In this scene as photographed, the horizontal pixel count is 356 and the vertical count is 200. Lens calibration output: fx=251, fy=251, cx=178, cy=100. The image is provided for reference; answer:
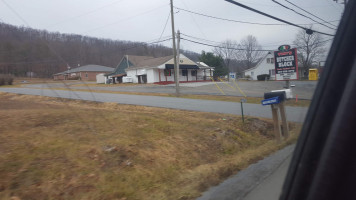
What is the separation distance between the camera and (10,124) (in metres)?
7.40

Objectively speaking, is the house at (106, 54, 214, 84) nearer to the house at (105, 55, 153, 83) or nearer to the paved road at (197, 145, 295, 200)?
the house at (105, 55, 153, 83)

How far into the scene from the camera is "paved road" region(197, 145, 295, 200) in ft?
13.1

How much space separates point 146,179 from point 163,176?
436 mm

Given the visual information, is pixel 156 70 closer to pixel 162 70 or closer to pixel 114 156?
pixel 162 70

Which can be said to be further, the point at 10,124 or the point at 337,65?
the point at 10,124

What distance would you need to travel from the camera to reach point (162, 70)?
44125 millimetres

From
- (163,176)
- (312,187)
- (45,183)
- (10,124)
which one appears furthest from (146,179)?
(10,124)

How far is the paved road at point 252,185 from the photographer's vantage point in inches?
157

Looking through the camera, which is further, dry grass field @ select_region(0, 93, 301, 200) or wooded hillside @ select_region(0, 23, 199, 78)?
wooded hillside @ select_region(0, 23, 199, 78)

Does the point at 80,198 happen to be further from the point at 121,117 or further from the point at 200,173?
the point at 121,117

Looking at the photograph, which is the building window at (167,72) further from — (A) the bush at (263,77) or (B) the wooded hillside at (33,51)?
(B) the wooded hillside at (33,51)

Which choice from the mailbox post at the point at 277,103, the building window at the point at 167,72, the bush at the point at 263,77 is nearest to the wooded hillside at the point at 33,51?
the mailbox post at the point at 277,103

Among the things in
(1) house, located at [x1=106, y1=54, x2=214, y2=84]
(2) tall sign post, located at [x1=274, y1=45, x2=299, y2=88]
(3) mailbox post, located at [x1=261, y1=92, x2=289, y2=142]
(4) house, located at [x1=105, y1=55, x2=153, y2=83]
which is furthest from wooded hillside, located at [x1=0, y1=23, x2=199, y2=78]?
(4) house, located at [x1=105, y1=55, x2=153, y2=83]

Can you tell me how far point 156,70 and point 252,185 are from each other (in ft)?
130
